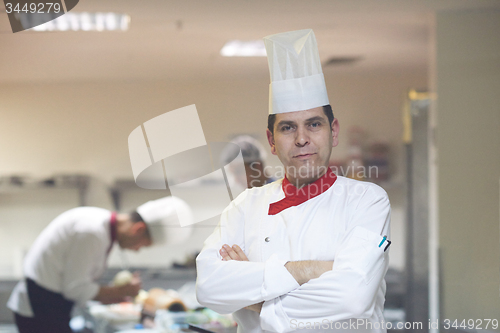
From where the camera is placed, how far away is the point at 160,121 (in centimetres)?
183

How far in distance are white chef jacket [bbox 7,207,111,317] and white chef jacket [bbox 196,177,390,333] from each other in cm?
116

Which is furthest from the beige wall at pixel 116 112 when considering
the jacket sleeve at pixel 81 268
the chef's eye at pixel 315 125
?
the chef's eye at pixel 315 125

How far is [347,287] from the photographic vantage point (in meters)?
0.98

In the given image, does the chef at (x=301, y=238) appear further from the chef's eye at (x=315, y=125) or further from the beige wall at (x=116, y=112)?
the beige wall at (x=116, y=112)

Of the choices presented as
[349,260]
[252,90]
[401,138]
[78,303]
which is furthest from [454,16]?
[78,303]

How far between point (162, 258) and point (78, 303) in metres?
0.46

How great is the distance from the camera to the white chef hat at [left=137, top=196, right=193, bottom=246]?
2.09 metres

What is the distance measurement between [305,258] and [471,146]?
1.35m

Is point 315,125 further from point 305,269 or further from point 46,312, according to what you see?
point 46,312

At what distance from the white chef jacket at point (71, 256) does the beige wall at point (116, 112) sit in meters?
0.15

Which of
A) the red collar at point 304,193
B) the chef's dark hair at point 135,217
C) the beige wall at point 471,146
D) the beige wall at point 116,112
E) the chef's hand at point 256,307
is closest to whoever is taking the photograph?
the chef's hand at point 256,307

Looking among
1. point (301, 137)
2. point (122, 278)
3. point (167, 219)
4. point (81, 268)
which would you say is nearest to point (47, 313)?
point (81, 268)

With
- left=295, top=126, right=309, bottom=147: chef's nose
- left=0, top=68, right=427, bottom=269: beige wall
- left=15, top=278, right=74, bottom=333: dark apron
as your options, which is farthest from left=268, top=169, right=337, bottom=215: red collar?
left=15, top=278, right=74, bottom=333: dark apron

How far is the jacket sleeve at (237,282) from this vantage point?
104 centimetres
